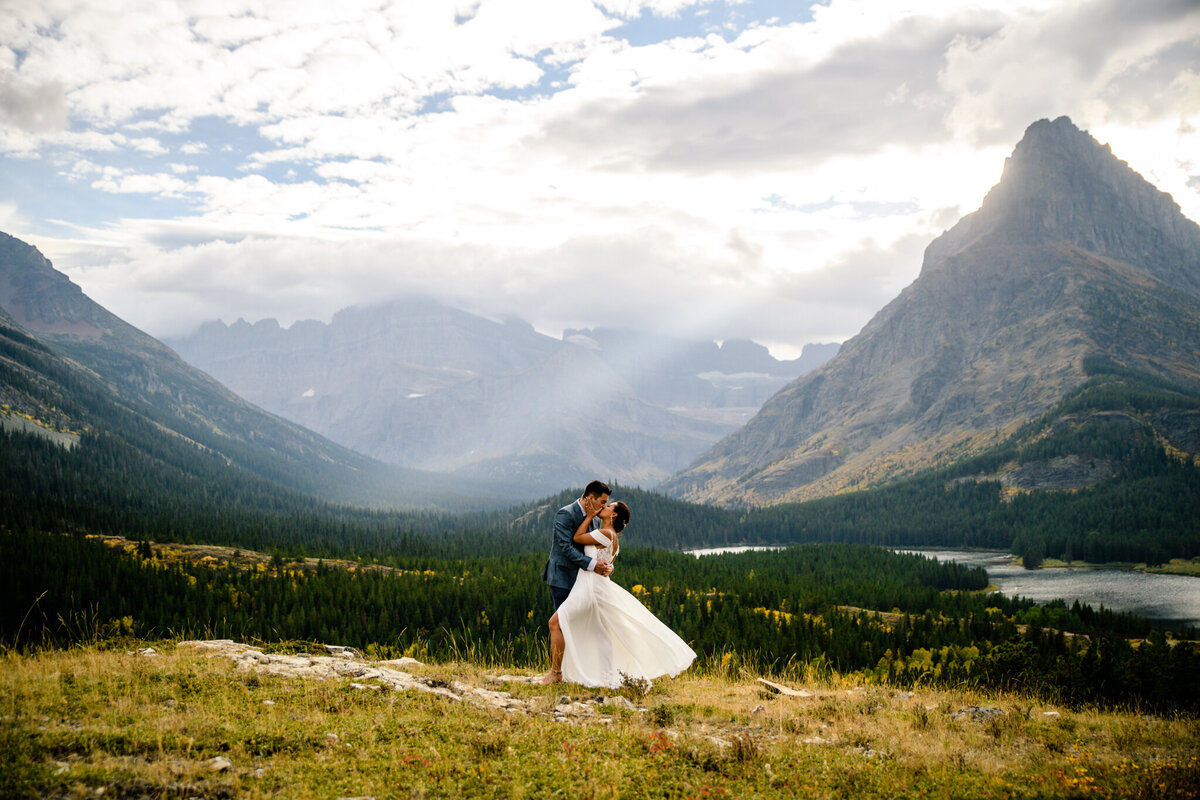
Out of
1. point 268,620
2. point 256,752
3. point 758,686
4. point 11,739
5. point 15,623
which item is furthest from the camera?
point 268,620

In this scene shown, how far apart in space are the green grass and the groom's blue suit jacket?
2.78 metres

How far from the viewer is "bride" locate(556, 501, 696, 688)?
56.6ft

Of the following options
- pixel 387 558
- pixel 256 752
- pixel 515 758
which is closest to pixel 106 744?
pixel 256 752

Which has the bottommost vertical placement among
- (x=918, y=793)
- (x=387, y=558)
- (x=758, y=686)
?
(x=387, y=558)

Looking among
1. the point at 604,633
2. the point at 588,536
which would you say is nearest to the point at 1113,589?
the point at 604,633

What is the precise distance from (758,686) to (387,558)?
99.9 m

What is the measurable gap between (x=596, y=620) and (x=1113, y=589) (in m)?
138

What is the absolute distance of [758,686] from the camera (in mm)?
19438

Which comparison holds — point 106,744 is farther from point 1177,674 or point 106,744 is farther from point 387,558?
point 387,558

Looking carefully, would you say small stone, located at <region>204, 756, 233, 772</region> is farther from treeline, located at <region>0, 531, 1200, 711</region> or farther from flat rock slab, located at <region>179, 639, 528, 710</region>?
treeline, located at <region>0, 531, 1200, 711</region>

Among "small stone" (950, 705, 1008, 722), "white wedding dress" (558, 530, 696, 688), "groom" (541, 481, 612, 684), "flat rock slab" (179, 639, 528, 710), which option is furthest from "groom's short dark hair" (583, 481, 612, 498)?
"small stone" (950, 705, 1008, 722)

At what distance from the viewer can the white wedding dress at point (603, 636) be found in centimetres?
1728

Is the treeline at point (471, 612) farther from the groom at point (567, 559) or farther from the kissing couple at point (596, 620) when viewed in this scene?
the groom at point (567, 559)

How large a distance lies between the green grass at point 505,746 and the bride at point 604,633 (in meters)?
1.01
